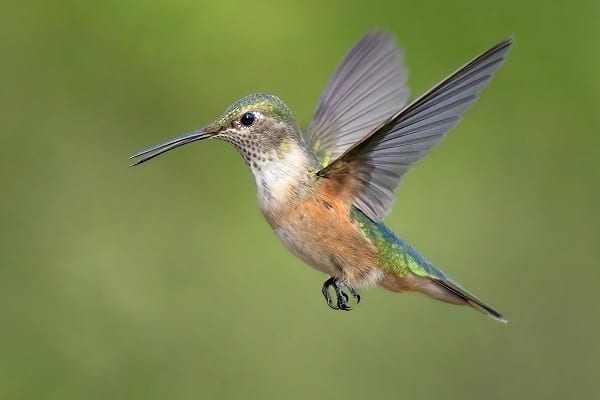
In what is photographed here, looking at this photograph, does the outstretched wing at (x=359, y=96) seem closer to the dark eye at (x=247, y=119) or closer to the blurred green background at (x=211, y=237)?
the dark eye at (x=247, y=119)

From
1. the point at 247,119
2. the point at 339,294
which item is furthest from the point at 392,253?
the point at 247,119

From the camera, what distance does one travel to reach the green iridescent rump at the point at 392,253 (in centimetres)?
256

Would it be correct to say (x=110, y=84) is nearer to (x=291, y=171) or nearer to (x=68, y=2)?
(x=68, y=2)

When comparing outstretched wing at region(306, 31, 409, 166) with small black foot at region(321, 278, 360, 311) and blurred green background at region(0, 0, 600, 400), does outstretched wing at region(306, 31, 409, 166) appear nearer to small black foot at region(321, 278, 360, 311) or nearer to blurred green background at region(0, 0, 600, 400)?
small black foot at region(321, 278, 360, 311)

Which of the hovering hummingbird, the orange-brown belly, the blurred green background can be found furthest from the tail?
the blurred green background

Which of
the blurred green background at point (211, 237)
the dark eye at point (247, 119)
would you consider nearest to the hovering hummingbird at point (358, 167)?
the dark eye at point (247, 119)

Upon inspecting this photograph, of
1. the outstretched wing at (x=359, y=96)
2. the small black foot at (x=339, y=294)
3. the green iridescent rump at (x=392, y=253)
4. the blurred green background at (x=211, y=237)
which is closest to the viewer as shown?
the small black foot at (x=339, y=294)

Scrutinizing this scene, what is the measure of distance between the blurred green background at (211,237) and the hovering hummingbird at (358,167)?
2096 mm

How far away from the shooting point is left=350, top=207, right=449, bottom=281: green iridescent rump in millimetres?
2559

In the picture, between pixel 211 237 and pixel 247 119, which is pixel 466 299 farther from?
pixel 211 237

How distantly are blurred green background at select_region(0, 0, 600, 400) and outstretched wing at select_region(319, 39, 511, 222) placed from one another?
2500mm

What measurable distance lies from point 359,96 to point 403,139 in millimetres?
666

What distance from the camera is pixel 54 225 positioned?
15.6ft

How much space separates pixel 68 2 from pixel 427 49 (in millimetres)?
1736
